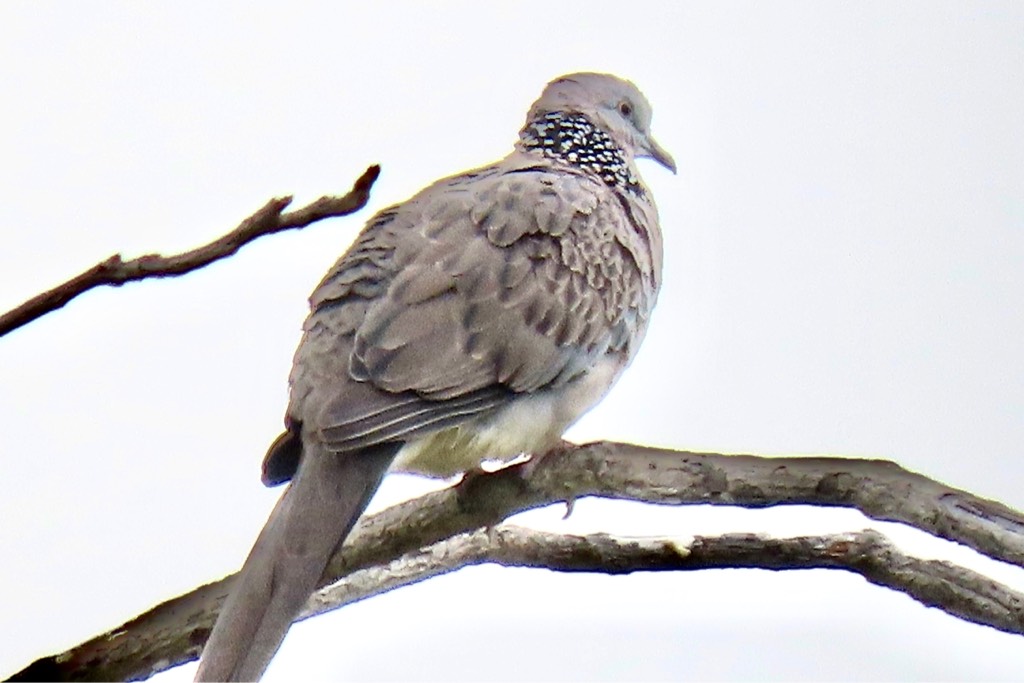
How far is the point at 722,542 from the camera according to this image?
2.54 m

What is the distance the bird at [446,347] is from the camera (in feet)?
9.30

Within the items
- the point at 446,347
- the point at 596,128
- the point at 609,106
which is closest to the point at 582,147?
the point at 596,128

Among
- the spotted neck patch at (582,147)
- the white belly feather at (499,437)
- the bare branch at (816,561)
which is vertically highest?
the spotted neck patch at (582,147)

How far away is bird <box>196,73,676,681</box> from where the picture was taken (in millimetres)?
2836

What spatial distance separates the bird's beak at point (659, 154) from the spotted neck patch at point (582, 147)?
33 centimetres

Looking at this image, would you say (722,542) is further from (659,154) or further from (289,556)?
(659,154)

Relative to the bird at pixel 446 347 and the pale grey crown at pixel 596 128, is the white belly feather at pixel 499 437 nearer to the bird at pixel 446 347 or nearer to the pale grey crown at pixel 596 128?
the bird at pixel 446 347

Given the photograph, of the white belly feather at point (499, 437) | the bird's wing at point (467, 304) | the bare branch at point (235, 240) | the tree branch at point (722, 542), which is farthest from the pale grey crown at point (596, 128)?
the bare branch at point (235, 240)

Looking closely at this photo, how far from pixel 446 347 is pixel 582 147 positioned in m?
1.22

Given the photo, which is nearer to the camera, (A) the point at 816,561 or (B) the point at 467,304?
(A) the point at 816,561

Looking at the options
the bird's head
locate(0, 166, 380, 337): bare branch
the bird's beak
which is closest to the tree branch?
locate(0, 166, 380, 337): bare branch

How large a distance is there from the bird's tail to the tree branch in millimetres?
75

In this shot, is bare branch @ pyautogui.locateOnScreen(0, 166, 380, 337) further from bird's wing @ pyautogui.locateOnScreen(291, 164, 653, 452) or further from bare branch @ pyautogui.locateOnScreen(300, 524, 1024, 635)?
bird's wing @ pyautogui.locateOnScreen(291, 164, 653, 452)

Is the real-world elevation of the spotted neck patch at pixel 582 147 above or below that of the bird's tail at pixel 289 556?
above
